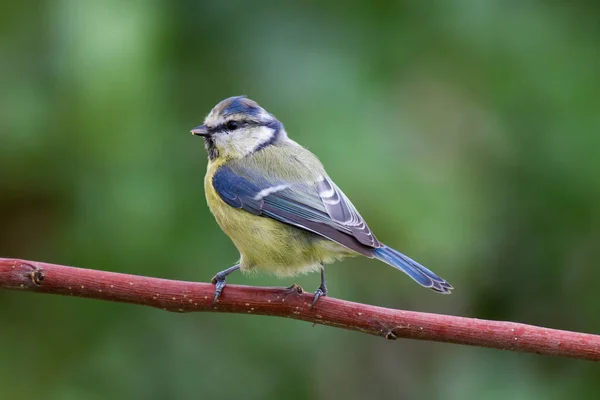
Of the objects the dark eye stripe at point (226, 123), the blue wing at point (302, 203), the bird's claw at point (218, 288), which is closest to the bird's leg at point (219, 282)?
the bird's claw at point (218, 288)

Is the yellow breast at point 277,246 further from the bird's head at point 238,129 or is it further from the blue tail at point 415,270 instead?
the bird's head at point 238,129

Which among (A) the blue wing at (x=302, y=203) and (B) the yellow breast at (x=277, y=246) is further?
(B) the yellow breast at (x=277, y=246)

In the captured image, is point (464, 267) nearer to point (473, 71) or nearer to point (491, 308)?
point (491, 308)

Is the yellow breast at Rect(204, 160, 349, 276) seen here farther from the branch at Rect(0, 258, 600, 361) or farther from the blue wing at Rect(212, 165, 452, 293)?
the branch at Rect(0, 258, 600, 361)

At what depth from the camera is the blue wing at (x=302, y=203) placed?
8.38ft

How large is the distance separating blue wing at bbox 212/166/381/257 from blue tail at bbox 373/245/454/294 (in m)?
0.04

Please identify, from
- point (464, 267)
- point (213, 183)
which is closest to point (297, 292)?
point (213, 183)

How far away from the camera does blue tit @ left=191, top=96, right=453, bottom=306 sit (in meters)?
2.56

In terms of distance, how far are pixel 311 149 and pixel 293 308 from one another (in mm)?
886

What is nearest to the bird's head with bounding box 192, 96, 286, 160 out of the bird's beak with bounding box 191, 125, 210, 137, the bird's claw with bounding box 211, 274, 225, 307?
the bird's beak with bounding box 191, 125, 210, 137

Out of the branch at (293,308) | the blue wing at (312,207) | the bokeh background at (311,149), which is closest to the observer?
the branch at (293,308)

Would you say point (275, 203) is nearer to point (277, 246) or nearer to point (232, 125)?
point (277, 246)

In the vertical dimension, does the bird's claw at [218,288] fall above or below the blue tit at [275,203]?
below

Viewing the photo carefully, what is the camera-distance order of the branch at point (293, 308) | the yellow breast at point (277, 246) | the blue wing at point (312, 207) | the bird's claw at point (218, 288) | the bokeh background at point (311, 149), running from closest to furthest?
the branch at point (293, 308) → the bird's claw at point (218, 288) → the blue wing at point (312, 207) → the yellow breast at point (277, 246) → the bokeh background at point (311, 149)
